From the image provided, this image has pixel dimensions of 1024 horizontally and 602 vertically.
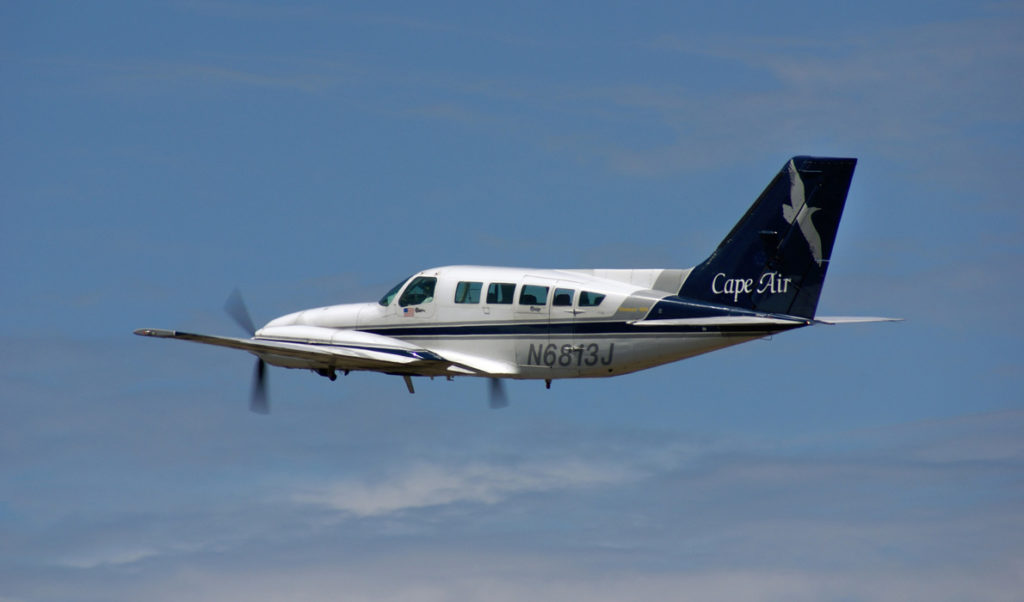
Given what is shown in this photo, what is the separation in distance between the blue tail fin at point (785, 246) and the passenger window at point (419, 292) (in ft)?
24.3

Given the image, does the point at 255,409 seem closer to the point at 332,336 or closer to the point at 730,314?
the point at 332,336

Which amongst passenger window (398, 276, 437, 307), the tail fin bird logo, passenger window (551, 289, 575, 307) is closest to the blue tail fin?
the tail fin bird logo

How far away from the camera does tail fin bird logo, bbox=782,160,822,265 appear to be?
49844mm

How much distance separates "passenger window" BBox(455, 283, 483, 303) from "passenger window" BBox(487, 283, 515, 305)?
381 millimetres

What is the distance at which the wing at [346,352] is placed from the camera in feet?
169

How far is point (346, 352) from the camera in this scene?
171 ft

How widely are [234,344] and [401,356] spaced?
5101 mm

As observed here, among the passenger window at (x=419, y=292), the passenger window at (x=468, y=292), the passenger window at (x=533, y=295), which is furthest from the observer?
the passenger window at (x=419, y=292)

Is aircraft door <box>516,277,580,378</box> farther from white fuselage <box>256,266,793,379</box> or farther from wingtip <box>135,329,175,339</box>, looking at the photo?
wingtip <box>135,329,175,339</box>

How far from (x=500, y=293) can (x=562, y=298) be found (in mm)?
1908

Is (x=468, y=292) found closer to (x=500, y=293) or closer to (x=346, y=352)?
(x=500, y=293)

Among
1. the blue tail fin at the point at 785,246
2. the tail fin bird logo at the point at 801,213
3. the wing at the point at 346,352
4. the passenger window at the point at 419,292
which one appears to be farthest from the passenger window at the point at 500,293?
the tail fin bird logo at the point at 801,213

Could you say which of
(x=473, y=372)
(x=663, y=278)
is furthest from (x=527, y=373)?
(x=663, y=278)

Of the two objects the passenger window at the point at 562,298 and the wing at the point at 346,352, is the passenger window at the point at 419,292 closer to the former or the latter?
the wing at the point at 346,352
